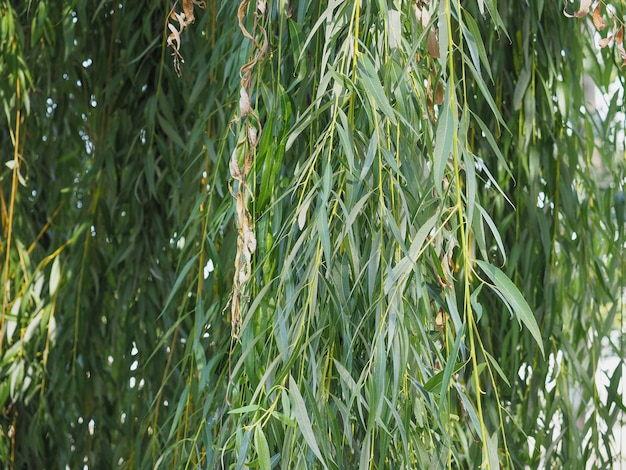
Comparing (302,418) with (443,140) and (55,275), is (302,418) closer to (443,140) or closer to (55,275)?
(443,140)

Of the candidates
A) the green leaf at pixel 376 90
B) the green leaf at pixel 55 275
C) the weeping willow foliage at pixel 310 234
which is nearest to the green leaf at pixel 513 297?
the weeping willow foliage at pixel 310 234

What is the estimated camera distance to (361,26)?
0.91m

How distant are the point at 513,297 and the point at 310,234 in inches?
7.7

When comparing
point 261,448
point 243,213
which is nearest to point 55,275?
point 243,213

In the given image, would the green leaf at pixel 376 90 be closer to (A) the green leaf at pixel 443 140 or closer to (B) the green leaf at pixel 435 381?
(A) the green leaf at pixel 443 140

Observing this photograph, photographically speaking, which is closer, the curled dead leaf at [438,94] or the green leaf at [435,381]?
the green leaf at [435,381]

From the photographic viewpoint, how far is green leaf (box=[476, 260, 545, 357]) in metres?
0.71

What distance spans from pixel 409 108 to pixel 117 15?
0.94m

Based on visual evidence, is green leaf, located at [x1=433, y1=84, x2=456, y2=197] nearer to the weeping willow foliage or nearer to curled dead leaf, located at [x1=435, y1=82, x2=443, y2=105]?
the weeping willow foliage

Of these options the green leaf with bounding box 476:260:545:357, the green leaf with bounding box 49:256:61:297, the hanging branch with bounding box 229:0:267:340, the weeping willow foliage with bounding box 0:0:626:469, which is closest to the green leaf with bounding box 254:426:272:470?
the weeping willow foliage with bounding box 0:0:626:469

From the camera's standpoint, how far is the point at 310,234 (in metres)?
0.83

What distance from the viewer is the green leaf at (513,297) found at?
0.71 meters

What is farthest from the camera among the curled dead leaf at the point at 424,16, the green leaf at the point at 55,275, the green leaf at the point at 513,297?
the green leaf at the point at 55,275

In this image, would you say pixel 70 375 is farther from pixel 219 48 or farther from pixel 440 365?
pixel 440 365
